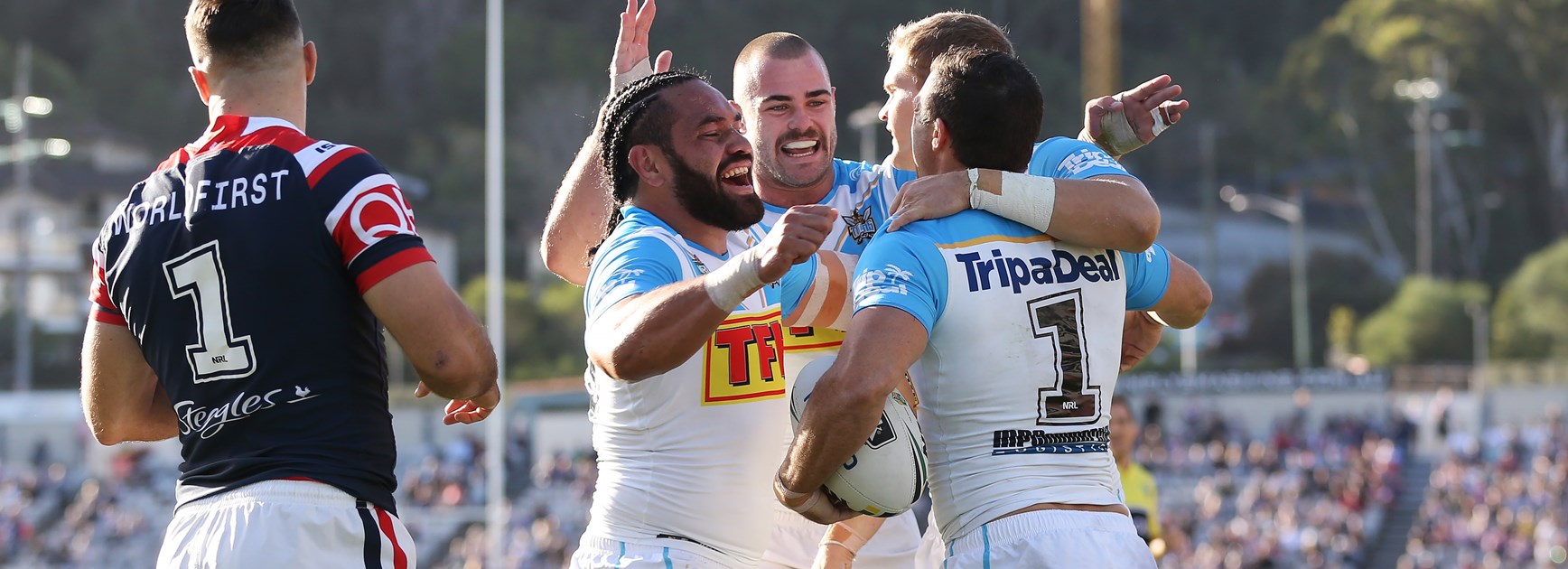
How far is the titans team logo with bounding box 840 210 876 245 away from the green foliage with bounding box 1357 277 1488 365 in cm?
5411

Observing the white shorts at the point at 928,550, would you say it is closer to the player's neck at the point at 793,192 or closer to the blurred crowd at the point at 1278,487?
the player's neck at the point at 793,192

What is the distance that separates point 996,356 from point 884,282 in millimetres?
309

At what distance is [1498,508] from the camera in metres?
25.9

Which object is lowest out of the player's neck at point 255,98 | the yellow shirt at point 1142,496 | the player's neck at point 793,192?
the yellow shirt at point 1142,496

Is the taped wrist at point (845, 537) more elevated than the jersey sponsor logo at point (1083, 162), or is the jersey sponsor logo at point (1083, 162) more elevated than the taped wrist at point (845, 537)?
the jersey sponsor logo at point (1083, 162)

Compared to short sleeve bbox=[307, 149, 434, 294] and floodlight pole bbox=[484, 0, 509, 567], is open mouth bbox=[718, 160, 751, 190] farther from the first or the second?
floodlight pole bbox=[484, 0, 509, 567]

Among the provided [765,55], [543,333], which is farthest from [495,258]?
[543,333]

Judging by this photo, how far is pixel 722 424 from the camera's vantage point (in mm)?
3857

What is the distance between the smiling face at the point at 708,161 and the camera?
12.8 ft

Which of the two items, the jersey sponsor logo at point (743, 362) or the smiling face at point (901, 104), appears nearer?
the jersey sponsor logo at point (743, 362)

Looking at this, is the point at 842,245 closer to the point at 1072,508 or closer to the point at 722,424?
the point at 722,424

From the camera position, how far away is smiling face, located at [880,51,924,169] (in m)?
4.87

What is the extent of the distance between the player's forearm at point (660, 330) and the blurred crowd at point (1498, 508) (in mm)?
22724

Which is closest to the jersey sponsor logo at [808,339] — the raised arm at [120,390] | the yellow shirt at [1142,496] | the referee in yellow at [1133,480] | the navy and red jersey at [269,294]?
the navy and red jersey at [269,294]
